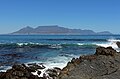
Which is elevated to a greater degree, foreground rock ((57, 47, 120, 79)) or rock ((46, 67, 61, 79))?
foreground rock ((57, 47, 120, 79))

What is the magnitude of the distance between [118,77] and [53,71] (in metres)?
12.2

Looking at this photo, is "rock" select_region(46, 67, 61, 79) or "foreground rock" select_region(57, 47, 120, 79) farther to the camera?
"rock" select_region(46, 67, 61, 79)

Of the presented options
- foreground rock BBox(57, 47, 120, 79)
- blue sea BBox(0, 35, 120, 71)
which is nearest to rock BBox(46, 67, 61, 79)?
blue sea BBox(0, 35, 120, 71)

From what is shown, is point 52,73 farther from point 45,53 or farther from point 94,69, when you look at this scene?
point 45,53

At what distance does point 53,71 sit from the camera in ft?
69.7

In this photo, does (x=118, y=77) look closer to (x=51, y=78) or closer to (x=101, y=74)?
(x=101, y=74)

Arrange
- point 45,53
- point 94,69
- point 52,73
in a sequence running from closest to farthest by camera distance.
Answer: point 94,69 → point 52,73 → point 45,53

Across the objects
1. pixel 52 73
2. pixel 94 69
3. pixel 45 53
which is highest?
pixel 94 69

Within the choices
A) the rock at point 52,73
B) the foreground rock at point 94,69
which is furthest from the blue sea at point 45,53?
the foreground rock at point 94,69

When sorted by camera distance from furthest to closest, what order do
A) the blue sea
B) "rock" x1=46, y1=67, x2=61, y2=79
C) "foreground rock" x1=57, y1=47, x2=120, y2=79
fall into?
the blue sea → "rock" x1=46, y1=67, x2=61, y2=79 → "foreground rock" x1=57, y1=47, x2=120, y2=79

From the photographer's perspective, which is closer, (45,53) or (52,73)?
(52,73)

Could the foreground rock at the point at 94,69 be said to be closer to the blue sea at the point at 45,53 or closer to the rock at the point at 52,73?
the rock at the point at 52,73

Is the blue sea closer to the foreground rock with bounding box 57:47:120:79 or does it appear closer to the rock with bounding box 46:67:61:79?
the rock with bounding box 46:67:61:79

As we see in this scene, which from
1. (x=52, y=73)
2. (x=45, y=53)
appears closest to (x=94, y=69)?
(x=52, y=73)
